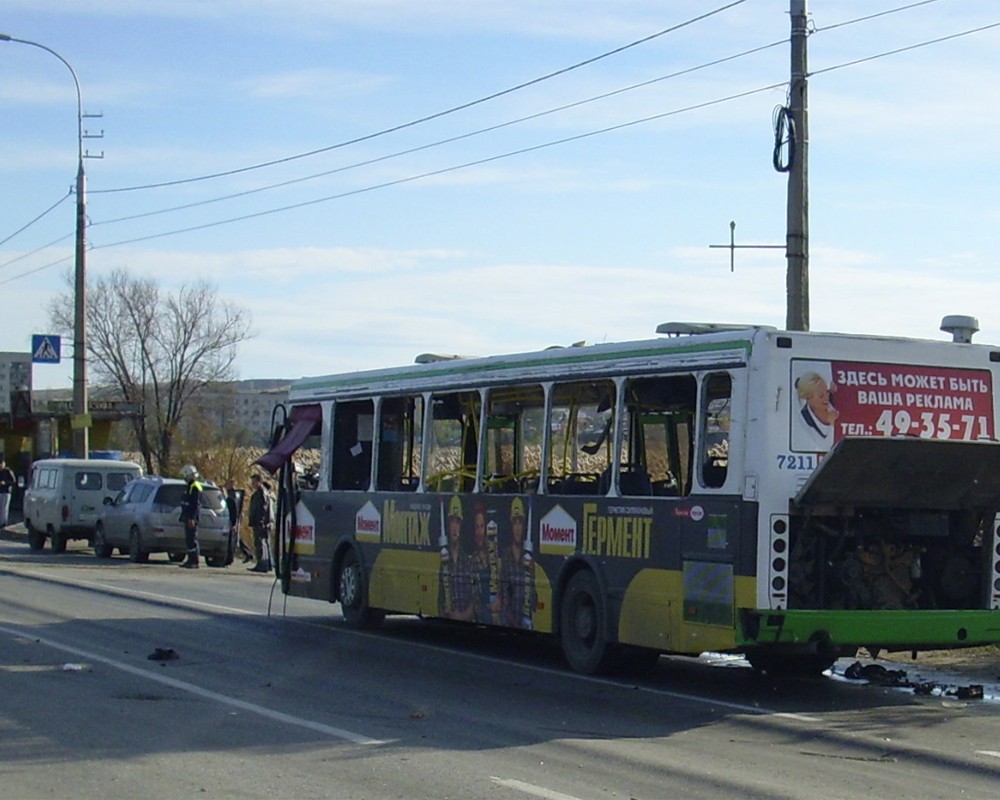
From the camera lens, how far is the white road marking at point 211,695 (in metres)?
10.5

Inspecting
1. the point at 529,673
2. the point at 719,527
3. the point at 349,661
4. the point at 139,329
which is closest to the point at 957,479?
the point at 719,527

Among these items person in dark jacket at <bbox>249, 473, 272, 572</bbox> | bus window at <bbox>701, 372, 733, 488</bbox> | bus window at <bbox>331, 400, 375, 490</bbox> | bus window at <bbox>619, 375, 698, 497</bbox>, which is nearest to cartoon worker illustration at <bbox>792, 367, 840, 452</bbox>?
bus window at <bbox>701, 372, 733, 488</bbox>

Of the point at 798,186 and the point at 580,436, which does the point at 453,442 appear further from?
the point at 798,186

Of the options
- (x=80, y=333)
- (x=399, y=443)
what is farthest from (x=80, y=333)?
(x=399, y=443)

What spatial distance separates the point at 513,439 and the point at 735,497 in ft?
12.1

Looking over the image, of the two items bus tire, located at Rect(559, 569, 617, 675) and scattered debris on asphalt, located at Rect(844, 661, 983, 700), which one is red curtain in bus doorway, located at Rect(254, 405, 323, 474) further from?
scattered debris on asphalt, located at Rect(844, 661, 983, 700)

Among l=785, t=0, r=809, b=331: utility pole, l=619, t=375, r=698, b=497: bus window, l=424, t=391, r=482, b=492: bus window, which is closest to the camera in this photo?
l=619, t=375, r=698, b=497: bus window

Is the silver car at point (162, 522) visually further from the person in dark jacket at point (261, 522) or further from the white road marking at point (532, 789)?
the white road marking at point (532, 789)

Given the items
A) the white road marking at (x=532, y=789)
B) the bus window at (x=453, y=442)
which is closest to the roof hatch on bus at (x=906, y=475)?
the white road marking at (x=532, y=789)

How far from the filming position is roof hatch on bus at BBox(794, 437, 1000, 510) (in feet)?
38.9

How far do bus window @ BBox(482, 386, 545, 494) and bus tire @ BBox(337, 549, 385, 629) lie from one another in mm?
2829

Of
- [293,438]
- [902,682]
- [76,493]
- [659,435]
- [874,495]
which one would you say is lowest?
[902,682]

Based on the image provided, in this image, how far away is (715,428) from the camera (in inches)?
495

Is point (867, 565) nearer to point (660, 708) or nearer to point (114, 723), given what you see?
point (660, 708)
